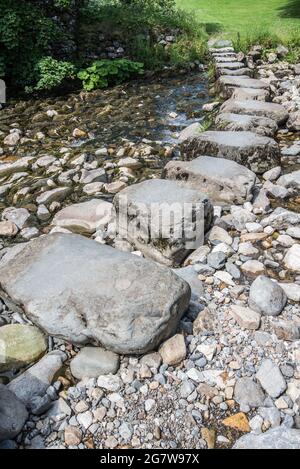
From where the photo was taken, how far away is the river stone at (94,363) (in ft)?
7.64

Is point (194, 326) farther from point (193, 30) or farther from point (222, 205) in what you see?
point (193, 30)

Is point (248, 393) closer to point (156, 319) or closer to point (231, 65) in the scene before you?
point (156, 319)

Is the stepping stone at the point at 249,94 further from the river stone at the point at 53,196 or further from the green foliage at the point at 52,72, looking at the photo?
the green foliage at the point at 52,72

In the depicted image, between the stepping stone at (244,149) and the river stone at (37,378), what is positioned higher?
the stepping stone at (244,149)

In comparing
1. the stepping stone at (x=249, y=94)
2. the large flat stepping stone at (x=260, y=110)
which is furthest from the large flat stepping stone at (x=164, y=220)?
the stepping stone at (x=249, y=94)

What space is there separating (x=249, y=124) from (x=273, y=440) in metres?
4.23

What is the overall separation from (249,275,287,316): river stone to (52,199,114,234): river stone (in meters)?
1.57

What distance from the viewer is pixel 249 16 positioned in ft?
43.8

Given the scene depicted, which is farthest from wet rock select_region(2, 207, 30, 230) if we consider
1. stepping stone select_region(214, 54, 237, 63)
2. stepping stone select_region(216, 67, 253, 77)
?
stepping stone select_region(214, 54, 237, 63)

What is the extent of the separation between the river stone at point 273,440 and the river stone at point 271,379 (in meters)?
0.26

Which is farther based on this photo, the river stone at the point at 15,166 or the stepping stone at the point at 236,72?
the stepping stone at the point at 236,72

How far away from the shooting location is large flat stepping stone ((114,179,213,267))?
3.22 m

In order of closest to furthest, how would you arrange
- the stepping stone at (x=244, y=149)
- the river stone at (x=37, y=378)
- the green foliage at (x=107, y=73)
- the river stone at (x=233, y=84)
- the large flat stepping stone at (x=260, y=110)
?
the river stone at (x=37, y=378) → the stepping stone at (x=244, y=149) → the large flat stepping stone at (x=260, y=110) → the river stone at (x=233, y=84) → the green foliage at (x=107, y=73)
